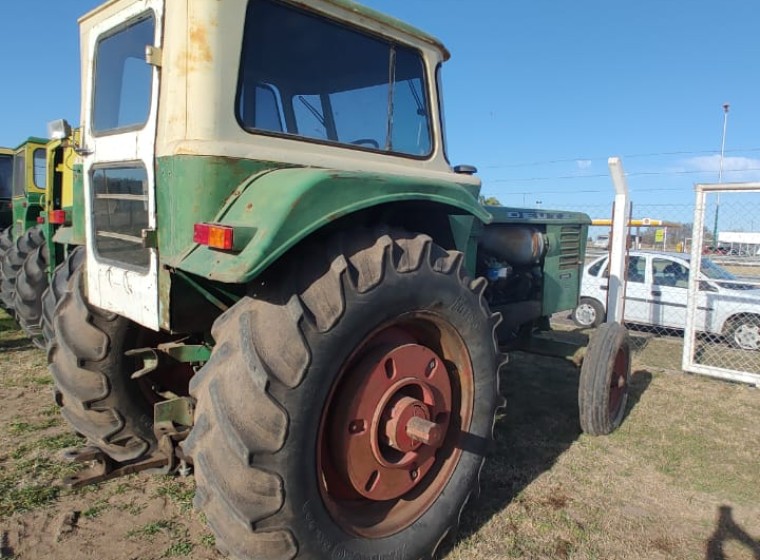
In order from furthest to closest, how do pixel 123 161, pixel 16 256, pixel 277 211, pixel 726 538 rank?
pixel 16 256 < pixel 726 538 < pixel 123 161 < pixel 277 211

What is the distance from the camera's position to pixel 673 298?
27.8ft

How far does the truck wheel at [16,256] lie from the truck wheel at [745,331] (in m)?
9.04

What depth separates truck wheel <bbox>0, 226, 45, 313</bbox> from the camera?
669 centimetres

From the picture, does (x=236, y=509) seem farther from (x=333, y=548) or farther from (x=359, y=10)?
(x=359, y=10)

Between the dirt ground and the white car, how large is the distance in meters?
3.65

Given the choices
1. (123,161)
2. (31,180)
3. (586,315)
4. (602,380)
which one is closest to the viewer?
(123,161)

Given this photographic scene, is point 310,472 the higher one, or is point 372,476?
point 310,472

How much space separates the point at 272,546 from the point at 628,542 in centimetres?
179

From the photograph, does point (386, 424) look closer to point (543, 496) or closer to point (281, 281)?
point (281, 281)

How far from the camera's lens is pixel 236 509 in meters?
1.85

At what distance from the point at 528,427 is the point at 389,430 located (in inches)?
86.1

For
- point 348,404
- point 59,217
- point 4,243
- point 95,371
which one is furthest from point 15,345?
point 348,404

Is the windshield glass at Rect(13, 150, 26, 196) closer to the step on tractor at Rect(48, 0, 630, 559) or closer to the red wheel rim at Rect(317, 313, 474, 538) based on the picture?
the step on tractor at Rect(48, 0, 630, 559)

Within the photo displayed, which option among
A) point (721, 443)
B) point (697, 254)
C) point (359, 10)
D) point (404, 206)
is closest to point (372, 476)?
point (404, 206)
